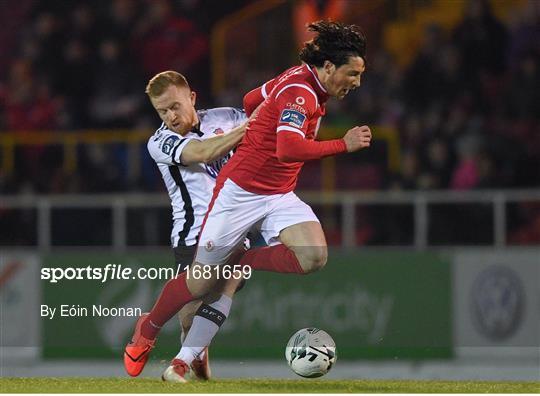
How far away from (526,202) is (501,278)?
140cm

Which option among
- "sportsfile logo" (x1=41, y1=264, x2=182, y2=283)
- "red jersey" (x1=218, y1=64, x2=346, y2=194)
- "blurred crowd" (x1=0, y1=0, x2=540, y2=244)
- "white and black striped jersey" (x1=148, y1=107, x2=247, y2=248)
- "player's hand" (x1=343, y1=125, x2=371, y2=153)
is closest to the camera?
"player's hand" (x1=343, y1=125, x2=371, y2=153)

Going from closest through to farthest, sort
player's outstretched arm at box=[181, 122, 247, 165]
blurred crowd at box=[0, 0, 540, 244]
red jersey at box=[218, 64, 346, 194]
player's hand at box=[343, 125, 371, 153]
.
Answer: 1. player's hand at box=[343, 125, 371, 153]
2. red jersey at box=[218, 64, 346, 194]
3. player's outstretched arm at box=[181, 122, 247, 165]
4. blurred crowd at box=[0, 0, 540, 244]

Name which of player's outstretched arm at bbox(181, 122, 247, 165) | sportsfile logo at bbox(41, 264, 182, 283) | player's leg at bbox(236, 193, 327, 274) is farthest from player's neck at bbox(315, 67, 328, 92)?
sportsfile logo at bbox(41, 264, 182, 283)

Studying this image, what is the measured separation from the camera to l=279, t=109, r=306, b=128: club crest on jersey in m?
7.50

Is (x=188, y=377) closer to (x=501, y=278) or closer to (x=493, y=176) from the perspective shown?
(x=501, y=278)

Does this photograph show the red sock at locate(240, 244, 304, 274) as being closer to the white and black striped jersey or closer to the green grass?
the white and black striped jersey

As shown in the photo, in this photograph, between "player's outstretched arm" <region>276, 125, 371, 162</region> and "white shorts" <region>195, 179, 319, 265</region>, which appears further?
"white shorts" <region>195, 179, 319, 265</region>

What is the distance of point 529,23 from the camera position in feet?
46.7

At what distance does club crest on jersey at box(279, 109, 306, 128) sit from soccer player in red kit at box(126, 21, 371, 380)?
33 mm

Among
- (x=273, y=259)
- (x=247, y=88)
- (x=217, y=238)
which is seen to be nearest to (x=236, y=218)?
(x=217, y=238)

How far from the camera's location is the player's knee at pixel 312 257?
7.67 metres

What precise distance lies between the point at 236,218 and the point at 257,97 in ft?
2.36

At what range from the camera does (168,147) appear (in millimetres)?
8023

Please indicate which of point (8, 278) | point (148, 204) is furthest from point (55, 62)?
point (8, 278)
